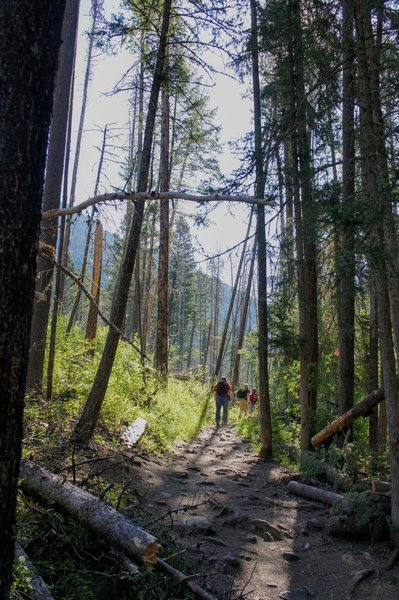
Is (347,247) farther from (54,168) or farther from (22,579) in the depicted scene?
(22,579)

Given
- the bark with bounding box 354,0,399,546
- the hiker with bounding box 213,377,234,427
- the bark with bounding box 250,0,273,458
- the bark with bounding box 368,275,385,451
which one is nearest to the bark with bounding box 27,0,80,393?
the bark with bounding box 250,0,273,458

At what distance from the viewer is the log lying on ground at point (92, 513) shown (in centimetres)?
355

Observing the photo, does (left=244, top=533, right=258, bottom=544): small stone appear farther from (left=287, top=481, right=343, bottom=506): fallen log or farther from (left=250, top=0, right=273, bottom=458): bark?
(left=250, top=0, right=273, bottom=458): bark

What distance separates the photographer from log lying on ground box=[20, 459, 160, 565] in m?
3.55

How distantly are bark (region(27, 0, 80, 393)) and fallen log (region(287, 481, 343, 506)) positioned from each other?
4.96m

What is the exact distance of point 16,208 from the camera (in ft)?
6.21

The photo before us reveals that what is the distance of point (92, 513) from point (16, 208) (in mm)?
3030

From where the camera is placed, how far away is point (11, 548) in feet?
6.32

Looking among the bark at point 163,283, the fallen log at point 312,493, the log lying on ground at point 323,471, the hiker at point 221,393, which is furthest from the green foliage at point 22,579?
the hiker at point 221,393

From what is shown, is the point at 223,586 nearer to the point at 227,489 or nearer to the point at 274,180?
the point at 227,489

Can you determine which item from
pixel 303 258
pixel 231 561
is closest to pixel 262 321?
pixel 303 258

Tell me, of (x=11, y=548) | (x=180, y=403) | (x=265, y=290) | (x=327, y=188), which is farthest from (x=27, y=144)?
(x=180, y=403)

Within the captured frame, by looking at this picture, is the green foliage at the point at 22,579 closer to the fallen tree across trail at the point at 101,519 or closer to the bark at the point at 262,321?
the fallen tree across trail at the point at 101,519

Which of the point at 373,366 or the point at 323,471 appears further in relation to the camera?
the point at 373,366
